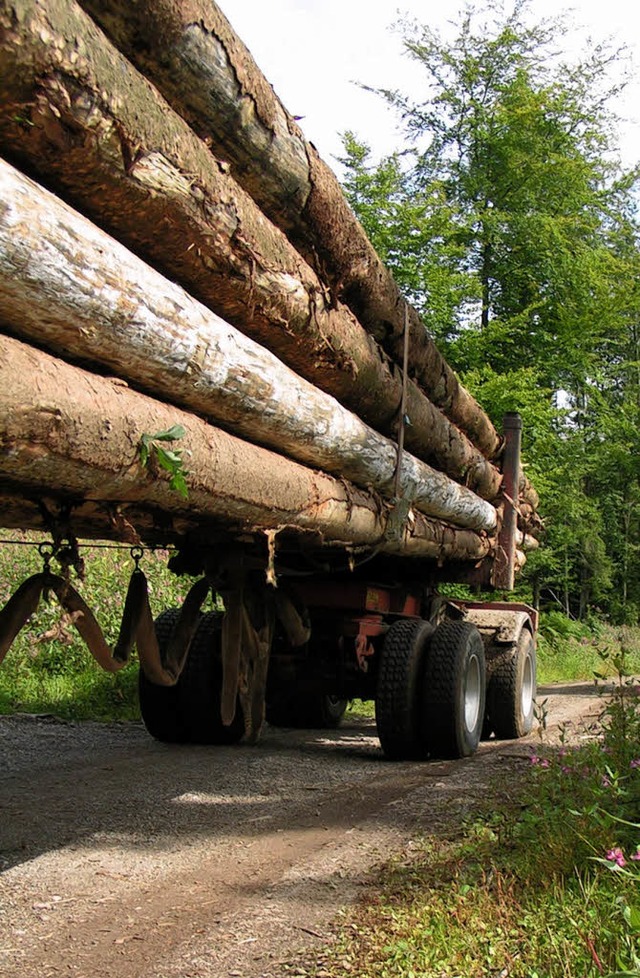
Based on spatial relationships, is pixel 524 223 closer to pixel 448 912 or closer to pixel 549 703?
pixel 549 703

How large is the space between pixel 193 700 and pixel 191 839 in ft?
9.46

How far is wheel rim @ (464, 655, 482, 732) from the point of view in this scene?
9008 millimetres

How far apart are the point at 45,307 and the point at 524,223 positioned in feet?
64.8

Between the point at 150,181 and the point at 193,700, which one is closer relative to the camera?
the point at 150,181

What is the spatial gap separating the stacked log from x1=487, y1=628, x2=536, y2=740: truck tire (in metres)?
4.30

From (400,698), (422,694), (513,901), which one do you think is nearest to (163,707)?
(400,698)

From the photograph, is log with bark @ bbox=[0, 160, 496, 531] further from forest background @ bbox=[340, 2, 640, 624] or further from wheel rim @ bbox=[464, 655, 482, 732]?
forest background @ bbox=[340, 2, 640, 624]

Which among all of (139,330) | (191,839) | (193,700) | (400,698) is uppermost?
(139,330)

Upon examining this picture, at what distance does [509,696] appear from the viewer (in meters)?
10.3

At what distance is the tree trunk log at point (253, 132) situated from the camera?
148 inches

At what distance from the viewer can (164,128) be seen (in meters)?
3.81

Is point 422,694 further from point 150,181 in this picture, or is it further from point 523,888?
point 150,181

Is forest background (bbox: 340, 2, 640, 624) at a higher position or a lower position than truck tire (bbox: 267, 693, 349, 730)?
higher

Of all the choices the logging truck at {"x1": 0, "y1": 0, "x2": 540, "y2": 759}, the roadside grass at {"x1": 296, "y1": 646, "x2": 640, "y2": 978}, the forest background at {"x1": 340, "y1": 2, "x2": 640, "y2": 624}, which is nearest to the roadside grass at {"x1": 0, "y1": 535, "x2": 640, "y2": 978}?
the roadside grass at {"x1": 296, "y1": 646, "x2": 640, "y2": 978}
